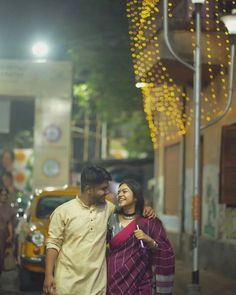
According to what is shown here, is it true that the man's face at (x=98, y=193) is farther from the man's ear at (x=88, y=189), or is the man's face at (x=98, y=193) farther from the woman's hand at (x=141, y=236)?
the woman's hand at (x=141, y=236)

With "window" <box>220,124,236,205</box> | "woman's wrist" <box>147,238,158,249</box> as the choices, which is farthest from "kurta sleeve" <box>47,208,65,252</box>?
"window" <box>220,124,236,205</box>

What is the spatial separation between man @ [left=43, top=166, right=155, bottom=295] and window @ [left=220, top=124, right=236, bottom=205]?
7.35m

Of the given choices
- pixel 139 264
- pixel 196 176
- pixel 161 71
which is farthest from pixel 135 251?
pixel 161 71

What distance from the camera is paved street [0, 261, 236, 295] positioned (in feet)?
36.4

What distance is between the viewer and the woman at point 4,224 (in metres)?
11.2

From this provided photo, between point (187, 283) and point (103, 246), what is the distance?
7132 millimetres

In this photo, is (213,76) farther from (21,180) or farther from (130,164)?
(130,164)

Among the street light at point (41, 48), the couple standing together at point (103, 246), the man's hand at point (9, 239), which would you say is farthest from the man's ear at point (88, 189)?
the street light at point (41, 48)

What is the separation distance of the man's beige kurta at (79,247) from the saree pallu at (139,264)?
0.45 feet

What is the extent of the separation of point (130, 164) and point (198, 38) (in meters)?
22.1

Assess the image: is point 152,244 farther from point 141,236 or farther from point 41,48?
point 41,48

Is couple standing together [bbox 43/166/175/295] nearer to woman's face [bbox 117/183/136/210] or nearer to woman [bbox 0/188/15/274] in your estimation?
woman's face [bbox 117/183/136/210]

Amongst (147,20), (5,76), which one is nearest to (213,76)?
(147,20)

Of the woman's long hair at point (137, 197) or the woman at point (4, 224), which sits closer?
the woman's long hair at point (137, 197)
